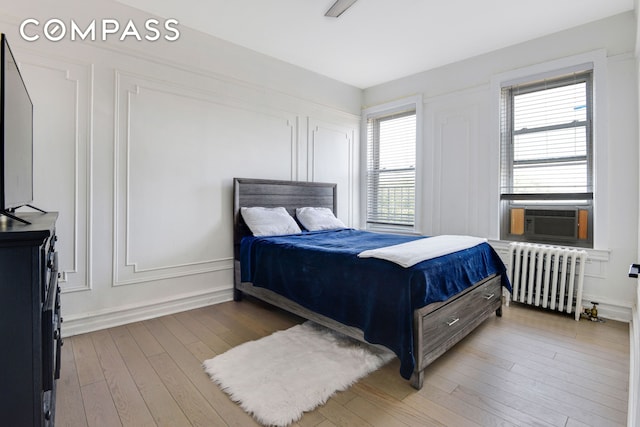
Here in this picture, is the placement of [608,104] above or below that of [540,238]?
above

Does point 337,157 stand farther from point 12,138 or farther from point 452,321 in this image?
point 12,138

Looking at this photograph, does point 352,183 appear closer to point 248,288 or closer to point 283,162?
point 283,162

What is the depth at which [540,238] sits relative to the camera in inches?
135

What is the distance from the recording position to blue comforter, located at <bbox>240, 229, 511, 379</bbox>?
75.7 inches

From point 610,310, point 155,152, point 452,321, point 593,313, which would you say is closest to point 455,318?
point 452,321

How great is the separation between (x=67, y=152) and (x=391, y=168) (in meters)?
3.78

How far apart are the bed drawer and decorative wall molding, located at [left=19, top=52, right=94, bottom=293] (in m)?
2.68

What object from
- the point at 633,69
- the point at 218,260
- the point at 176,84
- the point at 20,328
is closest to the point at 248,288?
the point at 218,260

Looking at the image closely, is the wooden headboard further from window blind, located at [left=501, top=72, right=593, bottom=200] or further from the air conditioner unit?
the air conditioner unit

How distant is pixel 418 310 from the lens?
1.91 m

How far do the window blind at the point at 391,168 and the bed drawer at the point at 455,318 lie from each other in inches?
73.5

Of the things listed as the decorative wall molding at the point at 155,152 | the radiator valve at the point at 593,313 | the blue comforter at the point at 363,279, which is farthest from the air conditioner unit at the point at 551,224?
the decorative wall molding at the point at 155,152

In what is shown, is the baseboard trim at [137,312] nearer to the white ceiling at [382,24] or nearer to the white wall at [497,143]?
the white ceiling at [382,24]

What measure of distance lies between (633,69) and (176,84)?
13.6 feet
